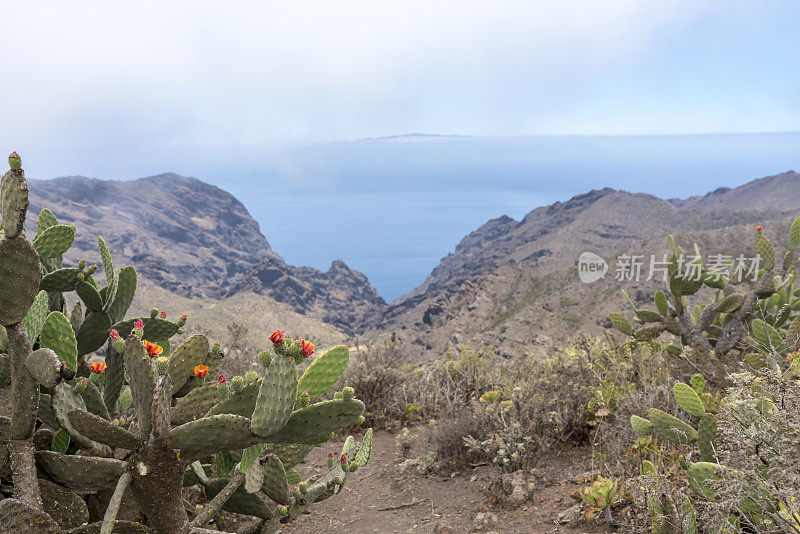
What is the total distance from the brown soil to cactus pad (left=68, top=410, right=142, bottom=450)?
2257 mm

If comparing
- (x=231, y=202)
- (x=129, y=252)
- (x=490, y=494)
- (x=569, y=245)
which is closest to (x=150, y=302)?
(x=569, y=245)

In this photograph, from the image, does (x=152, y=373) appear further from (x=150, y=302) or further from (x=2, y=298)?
(x=150, y=302)

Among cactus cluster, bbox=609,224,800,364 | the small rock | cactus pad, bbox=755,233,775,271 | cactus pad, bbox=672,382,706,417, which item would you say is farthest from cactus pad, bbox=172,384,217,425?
cactus pad, bbox=755,233,775,271

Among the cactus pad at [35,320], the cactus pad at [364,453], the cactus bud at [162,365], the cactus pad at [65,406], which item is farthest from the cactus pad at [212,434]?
the cactus pad at [364,453]

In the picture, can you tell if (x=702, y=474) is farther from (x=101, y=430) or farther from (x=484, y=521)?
(x=101, y=430)

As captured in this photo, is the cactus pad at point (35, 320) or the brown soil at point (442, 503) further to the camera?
the brown soil at point (442, 503)

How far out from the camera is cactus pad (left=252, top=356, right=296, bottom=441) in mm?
1978

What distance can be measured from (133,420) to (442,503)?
2.48m

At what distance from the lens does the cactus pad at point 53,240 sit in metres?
2.84

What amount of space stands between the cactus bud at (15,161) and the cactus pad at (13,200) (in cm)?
2

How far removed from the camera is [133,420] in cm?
280

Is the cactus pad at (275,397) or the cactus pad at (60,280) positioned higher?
the cactus pad at (60,280)

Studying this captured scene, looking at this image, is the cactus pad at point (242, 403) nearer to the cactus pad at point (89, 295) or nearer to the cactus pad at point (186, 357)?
the cactus pad at point (186, 357)

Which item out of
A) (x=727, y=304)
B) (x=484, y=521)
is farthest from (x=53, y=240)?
(x=727, y=304)
